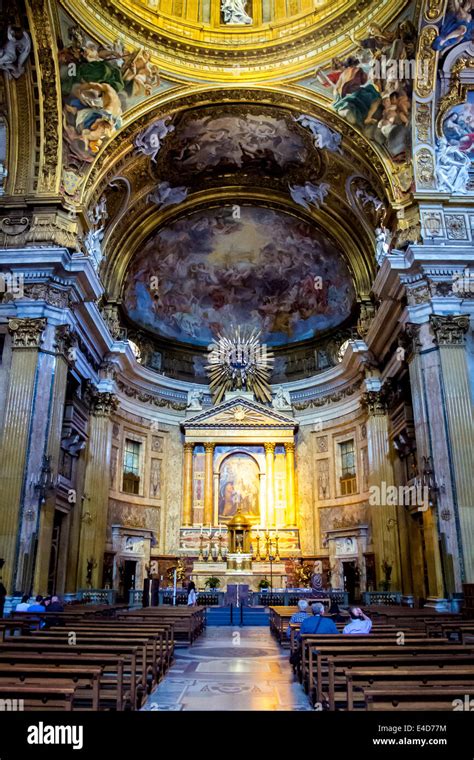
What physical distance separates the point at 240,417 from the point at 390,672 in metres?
21.4

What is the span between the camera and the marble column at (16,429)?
43.3 ft

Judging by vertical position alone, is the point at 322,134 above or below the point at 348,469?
above

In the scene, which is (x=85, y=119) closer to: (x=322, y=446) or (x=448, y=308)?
(x=448, y=308)

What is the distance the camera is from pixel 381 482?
19.0 meters

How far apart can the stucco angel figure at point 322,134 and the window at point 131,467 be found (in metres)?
13.2

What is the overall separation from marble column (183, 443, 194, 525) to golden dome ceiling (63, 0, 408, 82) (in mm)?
14362

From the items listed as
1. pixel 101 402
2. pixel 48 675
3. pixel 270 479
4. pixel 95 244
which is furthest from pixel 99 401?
pixel 48 675

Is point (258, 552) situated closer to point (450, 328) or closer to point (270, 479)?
point (270, 479)

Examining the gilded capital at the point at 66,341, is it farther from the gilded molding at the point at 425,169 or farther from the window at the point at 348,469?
the window at the point at 348,469

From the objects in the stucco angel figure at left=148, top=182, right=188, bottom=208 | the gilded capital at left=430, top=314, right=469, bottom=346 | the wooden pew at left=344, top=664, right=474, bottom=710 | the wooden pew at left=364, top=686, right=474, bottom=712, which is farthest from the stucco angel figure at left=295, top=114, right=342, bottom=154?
the wooden pew at left=364, top=686, right=474, bottom=712

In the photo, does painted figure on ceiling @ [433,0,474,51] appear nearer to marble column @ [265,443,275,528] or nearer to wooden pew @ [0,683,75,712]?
marble column @ [265,443,275,528]

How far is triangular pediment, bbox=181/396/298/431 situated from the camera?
83.6 ft

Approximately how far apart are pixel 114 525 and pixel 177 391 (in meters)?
7.00
